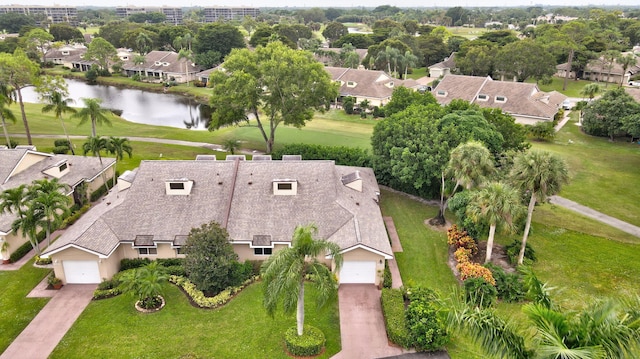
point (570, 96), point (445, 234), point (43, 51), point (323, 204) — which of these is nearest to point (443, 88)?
point (570, 96)

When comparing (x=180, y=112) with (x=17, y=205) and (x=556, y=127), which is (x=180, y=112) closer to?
(x=17, y=205)

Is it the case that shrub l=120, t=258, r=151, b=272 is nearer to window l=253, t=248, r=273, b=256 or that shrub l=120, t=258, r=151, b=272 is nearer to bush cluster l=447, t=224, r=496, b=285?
window l=253, t=248, r=273, b=256

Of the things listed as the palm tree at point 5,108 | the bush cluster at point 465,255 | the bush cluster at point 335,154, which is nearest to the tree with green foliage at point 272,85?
the bush cluster at point 335,154

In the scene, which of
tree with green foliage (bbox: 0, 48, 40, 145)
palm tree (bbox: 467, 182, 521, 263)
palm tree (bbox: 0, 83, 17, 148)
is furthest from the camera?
tree with green foliage (bbox: 0, 48, 40, 145)

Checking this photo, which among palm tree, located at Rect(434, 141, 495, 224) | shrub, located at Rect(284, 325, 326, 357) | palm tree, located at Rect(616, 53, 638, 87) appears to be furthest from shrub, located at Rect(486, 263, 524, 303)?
palm tree, located at Rect(616, 53, 638, 87)

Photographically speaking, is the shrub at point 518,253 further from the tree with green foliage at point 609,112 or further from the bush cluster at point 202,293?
→ the tree with green foliage at point 609,112

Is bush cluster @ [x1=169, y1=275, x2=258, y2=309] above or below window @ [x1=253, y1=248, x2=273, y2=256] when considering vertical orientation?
below
